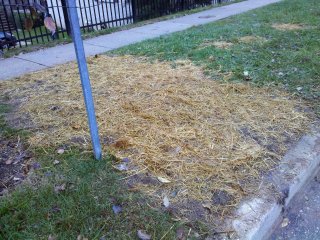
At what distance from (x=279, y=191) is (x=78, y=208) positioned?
143 cm

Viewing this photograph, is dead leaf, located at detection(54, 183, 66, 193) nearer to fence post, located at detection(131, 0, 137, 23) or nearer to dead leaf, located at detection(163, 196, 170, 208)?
dead leaf, located at detection(163, 196, 170, 208)

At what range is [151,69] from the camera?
496 centimetres

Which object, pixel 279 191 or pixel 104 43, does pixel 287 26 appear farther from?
pixel 279 191

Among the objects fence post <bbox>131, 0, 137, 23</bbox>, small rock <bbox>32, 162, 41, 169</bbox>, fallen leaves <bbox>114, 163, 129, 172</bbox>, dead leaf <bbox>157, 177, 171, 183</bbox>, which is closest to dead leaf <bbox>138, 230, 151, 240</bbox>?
dead leaf <bbox>157, 177, 171, 183</bbox>

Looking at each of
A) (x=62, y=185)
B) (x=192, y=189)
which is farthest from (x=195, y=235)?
(x=62, y=185)

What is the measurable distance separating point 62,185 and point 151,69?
281 cm

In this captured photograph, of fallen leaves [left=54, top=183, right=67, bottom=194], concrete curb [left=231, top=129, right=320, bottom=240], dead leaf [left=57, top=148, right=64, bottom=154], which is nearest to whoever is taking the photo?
concrete curb [left=231, top=129, right=320, bottom=240]

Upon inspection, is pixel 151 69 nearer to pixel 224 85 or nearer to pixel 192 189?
pixel 224 85

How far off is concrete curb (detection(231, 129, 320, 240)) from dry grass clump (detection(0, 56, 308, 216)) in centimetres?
10

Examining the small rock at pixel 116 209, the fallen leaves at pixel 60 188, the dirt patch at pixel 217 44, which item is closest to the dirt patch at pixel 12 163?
the fallen leaves at pixel 60 188

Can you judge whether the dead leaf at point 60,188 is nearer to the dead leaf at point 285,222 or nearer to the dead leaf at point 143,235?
the dead leaf at point 143,235

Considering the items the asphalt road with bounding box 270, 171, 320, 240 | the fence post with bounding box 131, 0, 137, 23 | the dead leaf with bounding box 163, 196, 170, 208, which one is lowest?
the asphalt road with bounding box 270, 171, 320, 240

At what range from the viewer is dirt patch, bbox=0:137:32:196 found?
8.52 feet

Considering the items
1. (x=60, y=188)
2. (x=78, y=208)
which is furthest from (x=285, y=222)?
(x=60, y=188)
